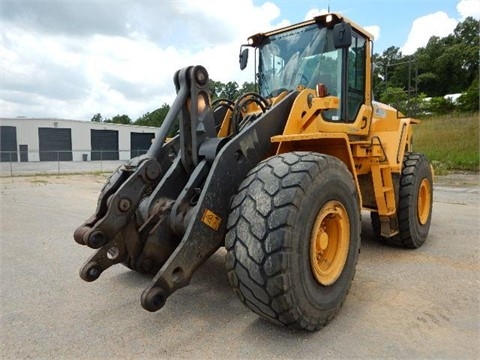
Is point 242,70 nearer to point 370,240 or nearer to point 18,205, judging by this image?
point 370,240

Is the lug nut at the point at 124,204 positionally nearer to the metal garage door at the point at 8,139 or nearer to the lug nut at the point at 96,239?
the lug nut at the point at 96,239

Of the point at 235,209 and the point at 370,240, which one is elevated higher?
the point at 235,209

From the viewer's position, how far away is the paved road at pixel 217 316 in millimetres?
2410

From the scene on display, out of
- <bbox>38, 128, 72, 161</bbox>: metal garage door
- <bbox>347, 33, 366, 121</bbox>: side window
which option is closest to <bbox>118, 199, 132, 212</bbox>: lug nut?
<bbox>347, 33, 366, 121</bbox>: side window

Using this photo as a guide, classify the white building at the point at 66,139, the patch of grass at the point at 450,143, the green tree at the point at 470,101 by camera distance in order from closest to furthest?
the patch of grass at the point at 450,143, the white building at the point at 66,139, the green tree at the point at 470,101

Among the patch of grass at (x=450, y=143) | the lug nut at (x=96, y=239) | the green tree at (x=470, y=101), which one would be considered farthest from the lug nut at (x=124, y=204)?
the green tree at (x=470, y=101)

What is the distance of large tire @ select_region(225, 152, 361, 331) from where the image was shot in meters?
2.33

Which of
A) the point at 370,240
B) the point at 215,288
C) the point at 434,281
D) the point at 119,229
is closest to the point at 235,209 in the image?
the point at 119,229

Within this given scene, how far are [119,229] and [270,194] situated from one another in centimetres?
117

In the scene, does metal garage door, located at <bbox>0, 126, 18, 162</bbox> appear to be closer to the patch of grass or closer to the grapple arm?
the patch of grass

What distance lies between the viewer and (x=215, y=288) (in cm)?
339

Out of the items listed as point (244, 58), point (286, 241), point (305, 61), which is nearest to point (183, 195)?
point (286, 241)

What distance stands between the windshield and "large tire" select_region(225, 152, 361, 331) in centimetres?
169

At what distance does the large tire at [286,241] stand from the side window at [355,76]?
1926mm
